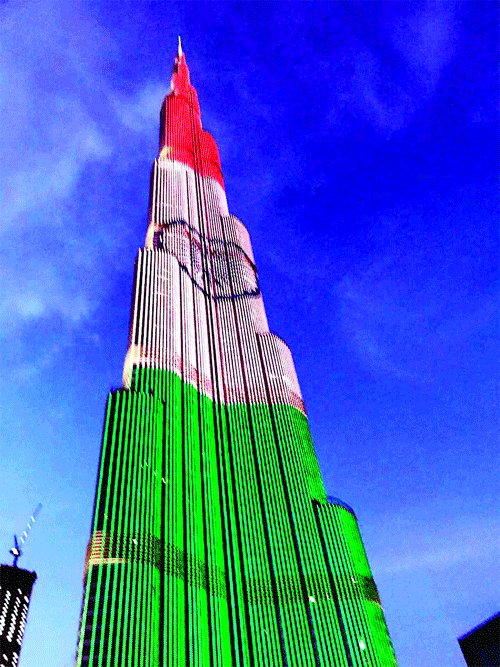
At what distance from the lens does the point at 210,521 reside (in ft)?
419

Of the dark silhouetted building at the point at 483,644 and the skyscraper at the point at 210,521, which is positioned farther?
the skyscraper at the point at 210,521

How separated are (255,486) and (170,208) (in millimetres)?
108008

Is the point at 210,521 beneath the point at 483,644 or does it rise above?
above

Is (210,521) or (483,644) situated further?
(210,521)

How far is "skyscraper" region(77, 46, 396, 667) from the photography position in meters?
102

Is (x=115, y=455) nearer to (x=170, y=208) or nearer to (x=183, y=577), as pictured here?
(x=183, y=577)

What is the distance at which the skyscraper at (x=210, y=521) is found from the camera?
102 metres

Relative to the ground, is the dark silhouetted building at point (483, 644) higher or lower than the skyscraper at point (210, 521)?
lower

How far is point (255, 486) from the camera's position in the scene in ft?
467

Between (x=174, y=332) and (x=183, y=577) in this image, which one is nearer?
(x=183, y=577)

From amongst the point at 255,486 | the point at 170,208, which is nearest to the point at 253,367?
the point at 255,486

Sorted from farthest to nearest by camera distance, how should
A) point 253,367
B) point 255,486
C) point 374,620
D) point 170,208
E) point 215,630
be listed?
point 170,208
point 253,367
point 255,486
point 374,620
point 215,630

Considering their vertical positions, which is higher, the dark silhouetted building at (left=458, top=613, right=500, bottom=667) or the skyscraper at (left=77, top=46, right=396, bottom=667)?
the skyscraper at (left=77, top=46, right=396, bottom=667)

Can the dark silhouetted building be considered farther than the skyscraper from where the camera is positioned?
No
